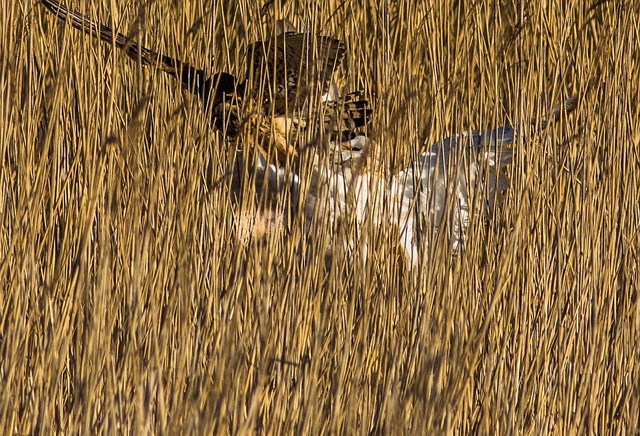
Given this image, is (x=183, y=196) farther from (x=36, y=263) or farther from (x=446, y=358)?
(x=446, y=358)

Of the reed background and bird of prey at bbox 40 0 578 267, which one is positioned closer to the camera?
the reed background

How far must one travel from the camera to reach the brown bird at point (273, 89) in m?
1.33

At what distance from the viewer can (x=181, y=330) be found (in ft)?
4.00

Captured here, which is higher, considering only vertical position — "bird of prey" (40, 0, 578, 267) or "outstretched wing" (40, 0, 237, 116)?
"outstretched wing" (40, 0, 237, 116)

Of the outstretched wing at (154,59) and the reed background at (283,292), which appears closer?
the reed background at (283,292)

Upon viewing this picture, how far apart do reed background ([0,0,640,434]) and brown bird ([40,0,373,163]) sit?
4cm

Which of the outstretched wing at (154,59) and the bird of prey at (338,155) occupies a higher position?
the outstretched wing at (154,59)

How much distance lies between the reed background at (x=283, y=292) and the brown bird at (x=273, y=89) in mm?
37

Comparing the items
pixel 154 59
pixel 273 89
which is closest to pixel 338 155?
pixel 273 89

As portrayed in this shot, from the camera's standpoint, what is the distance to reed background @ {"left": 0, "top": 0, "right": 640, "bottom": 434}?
1.15 meters

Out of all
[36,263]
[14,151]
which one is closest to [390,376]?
[36,263]

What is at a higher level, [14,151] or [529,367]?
[14,151]

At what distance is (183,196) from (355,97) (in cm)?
65

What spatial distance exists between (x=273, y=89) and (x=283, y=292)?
263 millimetres
